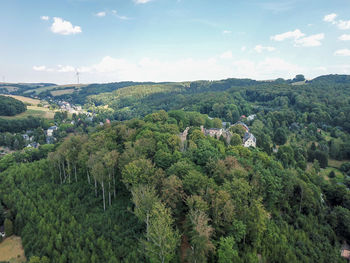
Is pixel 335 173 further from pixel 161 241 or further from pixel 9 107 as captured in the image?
pixel 9 107

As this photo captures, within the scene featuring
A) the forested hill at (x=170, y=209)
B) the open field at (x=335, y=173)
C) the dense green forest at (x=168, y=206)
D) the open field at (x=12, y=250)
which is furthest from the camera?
the open field at (x=335, y=173)

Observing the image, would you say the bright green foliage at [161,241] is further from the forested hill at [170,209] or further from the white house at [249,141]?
the white house at [249,141]

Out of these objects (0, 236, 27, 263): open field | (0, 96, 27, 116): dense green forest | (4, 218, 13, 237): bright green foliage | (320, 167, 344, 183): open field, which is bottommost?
(320, 167, 344, 183): open field

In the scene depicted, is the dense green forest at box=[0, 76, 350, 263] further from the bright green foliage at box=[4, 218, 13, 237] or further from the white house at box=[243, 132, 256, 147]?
the white house at box=[243, 132, 256, 147]

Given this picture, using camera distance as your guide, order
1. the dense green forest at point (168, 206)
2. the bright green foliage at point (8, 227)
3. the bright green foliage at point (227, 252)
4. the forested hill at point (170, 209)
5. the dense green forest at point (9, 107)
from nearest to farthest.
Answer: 1. the bright green foliage at point (227, 252)
2. the forested hill at point (170, 209)
3. the dense green forest at point (168, 206)
4. the bright green foliage at point (8, 227)
5. the dense green forest at point (9, 107)

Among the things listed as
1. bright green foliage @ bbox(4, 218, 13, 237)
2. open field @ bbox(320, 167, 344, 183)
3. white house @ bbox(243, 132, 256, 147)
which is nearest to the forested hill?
bright green foliage @ bbox(4, 218, 13, 237)

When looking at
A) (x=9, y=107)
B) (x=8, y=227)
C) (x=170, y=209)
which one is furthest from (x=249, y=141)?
(x=9, y=107)

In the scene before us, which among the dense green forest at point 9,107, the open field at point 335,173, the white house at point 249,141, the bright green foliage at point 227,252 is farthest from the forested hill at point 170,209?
the dense green forest at point 9,107

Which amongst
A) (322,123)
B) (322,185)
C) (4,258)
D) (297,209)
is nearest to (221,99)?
(322,123)

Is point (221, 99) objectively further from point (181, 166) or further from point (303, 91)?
point (181, 166)
